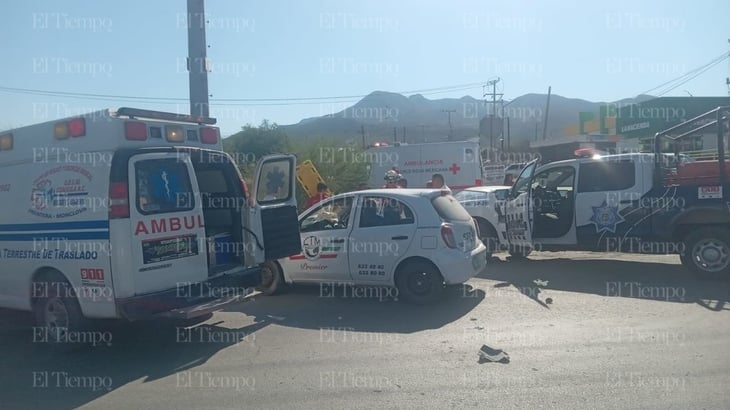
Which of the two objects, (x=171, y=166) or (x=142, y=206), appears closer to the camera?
(x=142, y=206)

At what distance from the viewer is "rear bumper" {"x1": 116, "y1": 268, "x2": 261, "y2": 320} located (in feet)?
20.7

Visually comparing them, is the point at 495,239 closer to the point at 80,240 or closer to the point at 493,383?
the point at 493,383

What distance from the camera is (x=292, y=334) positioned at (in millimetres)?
7445

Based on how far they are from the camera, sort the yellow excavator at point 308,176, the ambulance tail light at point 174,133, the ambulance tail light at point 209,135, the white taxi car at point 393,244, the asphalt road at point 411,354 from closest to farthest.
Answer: the asphalt road at point 411,354 < the ambulance tail light at point 174,133 < the ambulance tail light at point 209,135 < the white taxi car at point 393,244 < the yellow excavator at point 308,176

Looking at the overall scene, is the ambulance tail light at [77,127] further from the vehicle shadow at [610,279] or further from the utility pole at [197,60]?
the vehicle shadow at [610,279]

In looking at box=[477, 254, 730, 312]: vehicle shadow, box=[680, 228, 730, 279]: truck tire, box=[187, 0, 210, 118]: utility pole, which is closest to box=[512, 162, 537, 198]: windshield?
box=[477, 254, 730, 312]: vehicle shadow

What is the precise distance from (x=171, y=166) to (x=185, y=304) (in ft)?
5.08

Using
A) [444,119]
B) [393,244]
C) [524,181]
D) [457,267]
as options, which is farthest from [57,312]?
[444,119]

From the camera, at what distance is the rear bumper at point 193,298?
20.7ft

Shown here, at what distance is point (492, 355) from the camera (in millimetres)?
6285

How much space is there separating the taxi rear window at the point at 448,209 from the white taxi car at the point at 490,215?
2844 millimetres

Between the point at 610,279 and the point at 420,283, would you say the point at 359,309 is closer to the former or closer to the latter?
the point at 420,283

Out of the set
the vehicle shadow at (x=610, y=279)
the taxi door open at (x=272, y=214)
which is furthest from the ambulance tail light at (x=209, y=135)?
the vehicle shadow at (x=610, y=279)

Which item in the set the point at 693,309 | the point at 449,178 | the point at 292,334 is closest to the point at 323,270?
the point at 292,334
